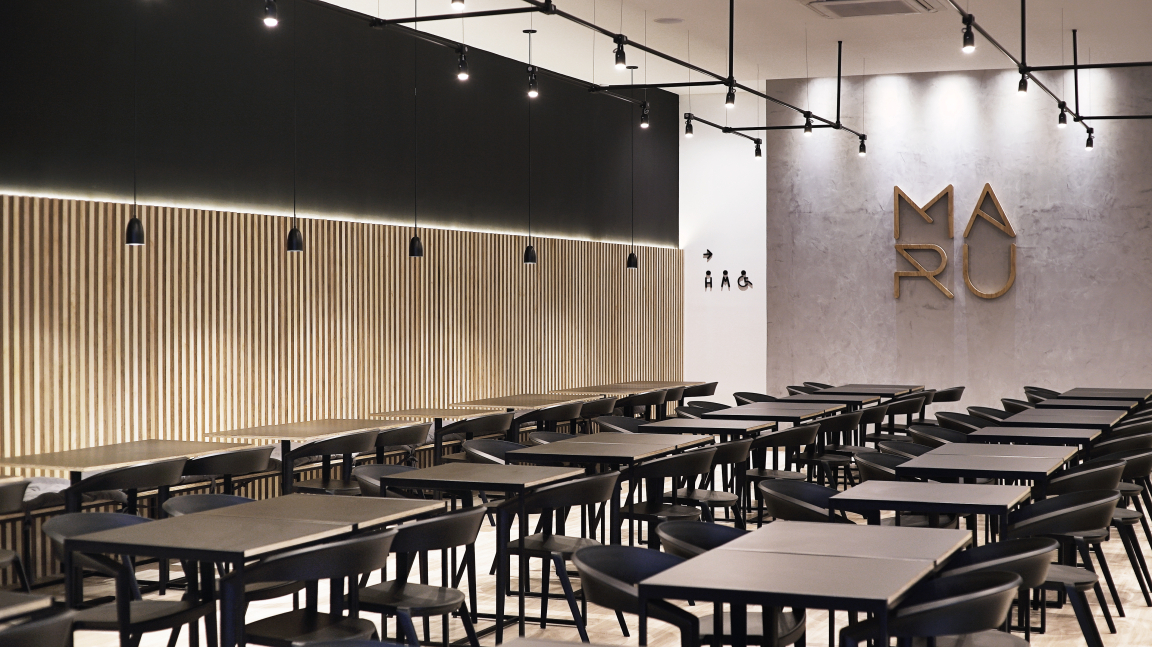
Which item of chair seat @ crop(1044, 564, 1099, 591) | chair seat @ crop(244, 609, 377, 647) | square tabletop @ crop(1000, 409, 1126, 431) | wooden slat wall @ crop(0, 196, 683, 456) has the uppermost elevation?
wooden slat wall @ crop(0, 196, 683, 456)

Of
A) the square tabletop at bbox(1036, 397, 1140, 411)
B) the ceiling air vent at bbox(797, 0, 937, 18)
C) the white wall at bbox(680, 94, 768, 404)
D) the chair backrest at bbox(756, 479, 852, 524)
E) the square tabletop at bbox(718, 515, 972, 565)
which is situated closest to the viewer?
the square tabletop at bbox(718, 515, 972, 565)

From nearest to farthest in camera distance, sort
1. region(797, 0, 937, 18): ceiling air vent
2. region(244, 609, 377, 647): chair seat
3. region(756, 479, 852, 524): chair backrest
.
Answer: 1. region(244, 609, 377, 647): chair seat
2. region(756, 479, 852, 524): chair backrest
3. region(797, 0, 937, 18): ceiling air vent

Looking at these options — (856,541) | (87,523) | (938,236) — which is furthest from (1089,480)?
(938,236)

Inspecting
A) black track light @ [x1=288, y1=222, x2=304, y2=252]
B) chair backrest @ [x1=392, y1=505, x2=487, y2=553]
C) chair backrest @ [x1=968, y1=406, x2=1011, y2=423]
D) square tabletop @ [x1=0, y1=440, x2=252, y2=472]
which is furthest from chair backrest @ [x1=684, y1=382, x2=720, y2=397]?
chair backrest @ [x1=392, y1=505, x2=487, y2=553]

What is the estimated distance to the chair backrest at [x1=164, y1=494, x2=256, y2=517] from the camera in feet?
18.6

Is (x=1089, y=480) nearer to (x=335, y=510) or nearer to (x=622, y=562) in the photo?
(x=622, y=562)

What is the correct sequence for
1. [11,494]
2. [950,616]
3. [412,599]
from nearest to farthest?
[950,616] < [412,599] < [11,494]

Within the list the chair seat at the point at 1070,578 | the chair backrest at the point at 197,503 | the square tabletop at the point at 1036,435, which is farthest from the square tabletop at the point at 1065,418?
the chair backrest at the point at 197,503

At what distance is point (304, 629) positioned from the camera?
14.8ft

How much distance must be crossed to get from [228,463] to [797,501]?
150 inches

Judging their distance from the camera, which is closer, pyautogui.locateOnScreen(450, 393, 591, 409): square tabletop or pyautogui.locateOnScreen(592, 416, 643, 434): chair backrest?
pyautogui.locateOnScreen(592, 416, 643, 434): chair backrest

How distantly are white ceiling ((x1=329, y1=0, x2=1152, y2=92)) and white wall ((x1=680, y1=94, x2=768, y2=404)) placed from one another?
1607 millimetres

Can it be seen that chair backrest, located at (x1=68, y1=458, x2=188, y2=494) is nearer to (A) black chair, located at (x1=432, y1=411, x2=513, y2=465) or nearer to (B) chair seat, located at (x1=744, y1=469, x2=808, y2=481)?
(A) black chair, located at (x1=432, y1=411, x2=513, y2=465)

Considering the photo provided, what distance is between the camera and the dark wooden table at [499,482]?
229 inches
